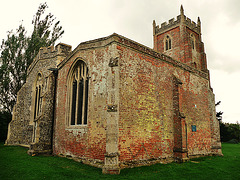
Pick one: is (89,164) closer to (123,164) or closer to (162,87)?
(123,164)

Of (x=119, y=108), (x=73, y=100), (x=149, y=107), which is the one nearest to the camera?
(x=119, y=108)

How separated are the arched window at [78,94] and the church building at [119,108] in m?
0.06

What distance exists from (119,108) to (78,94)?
12.0 ft

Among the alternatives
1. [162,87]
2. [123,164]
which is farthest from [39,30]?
[123,164]

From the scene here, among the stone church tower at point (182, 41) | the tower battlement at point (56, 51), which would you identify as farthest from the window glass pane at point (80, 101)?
the stone church tower at point (182, 41)

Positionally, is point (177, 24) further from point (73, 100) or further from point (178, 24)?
point (73, 100)

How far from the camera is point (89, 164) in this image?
367 inches

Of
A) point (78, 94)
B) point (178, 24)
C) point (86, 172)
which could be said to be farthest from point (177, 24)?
point (86, 172)

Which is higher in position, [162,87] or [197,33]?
[197,33]

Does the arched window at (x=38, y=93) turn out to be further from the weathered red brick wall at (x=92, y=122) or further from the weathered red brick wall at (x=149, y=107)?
the weathered red brick wall at (x=149, y=107)

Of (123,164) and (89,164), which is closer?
(123,164)

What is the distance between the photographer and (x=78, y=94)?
11578mm

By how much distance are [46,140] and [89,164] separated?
486 cm

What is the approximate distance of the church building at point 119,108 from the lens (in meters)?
9.09
